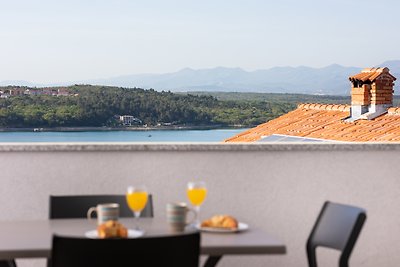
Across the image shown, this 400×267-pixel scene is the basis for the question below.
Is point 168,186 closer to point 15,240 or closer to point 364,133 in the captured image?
point 15,240

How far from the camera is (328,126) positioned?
1303 centimetres

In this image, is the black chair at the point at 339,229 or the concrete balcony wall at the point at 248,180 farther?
the concrete balcony wall at the point at 248,180

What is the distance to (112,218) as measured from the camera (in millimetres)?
2801

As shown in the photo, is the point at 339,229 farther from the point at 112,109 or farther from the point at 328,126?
the point at 328,126

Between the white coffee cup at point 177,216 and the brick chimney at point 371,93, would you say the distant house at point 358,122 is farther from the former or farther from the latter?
the white coffee cup at point 177,216

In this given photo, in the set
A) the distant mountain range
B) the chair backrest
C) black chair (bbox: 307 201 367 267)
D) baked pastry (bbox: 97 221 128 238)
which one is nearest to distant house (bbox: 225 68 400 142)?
the distant mountain range

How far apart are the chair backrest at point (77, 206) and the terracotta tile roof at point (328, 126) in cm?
727

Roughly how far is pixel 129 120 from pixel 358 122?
584 cm

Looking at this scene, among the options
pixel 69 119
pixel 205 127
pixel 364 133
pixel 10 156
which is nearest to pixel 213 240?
pixel 10 156

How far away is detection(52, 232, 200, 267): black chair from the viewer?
2205 mm

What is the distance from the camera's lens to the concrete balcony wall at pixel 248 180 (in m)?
4.49

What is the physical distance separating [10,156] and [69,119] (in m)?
3.23

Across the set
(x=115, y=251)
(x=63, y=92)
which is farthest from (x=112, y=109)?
(x=115, y=251)

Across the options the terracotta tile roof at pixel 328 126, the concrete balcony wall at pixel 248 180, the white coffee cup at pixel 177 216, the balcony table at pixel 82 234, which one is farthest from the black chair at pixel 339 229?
the terracotta tile roof at pixel 328 126
